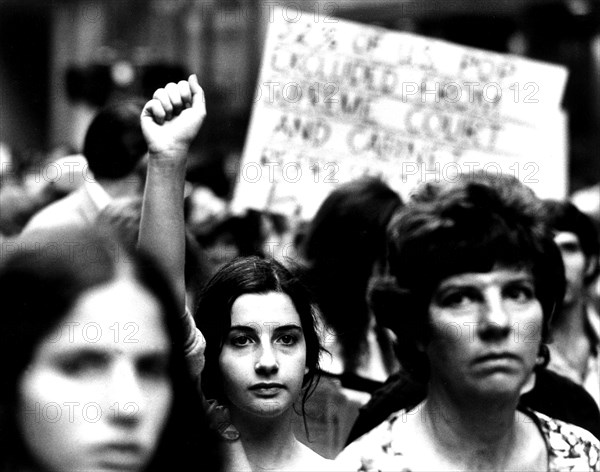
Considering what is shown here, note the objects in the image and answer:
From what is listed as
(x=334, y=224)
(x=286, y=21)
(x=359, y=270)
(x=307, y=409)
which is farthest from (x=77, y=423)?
(x=286, y=21)

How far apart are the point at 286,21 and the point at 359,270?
167 centimetres

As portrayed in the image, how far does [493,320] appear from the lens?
2.38 metres

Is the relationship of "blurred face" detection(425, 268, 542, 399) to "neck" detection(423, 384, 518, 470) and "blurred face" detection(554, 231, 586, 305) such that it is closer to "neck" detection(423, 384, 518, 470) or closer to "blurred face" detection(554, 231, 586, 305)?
"neck" detection(423, 384, 518, 470)

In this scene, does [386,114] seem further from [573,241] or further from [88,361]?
[88,361]

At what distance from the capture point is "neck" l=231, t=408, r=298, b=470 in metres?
2.56

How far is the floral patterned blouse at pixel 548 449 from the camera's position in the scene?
8.15 feet

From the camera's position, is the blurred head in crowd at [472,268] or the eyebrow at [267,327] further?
the eyebrow at [267,327]

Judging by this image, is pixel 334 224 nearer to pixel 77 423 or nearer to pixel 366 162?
pixel 366 162

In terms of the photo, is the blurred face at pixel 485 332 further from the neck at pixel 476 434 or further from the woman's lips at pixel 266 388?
the woman's lips at pixel 266 388

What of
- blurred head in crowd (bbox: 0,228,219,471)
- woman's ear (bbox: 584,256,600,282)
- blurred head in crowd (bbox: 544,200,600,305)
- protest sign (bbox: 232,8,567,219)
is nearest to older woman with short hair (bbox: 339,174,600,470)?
blurred head in crowd (bbox: 0,228,219,471)

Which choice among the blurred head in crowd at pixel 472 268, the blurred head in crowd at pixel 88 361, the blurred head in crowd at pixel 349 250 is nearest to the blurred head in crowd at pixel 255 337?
the blurred head in crowd at pixel 472 268

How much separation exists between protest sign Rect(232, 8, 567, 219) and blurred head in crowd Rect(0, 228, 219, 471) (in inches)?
132

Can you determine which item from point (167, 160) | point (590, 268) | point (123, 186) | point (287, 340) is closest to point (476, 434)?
point (287, 340)

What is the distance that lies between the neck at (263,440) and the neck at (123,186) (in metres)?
1.98
